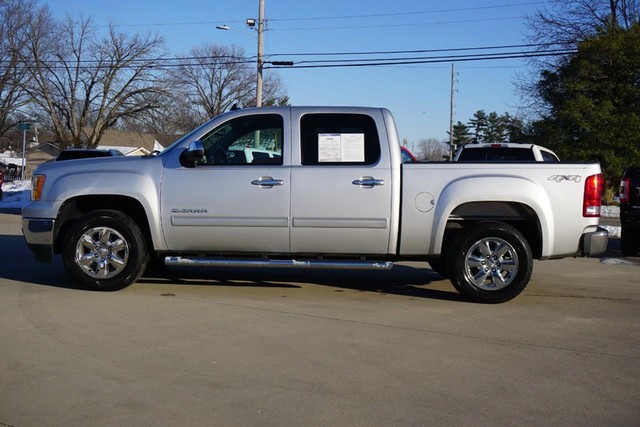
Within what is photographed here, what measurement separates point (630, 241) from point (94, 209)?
929 cm

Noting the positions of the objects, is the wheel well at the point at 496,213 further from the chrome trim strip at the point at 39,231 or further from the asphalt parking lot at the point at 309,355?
the chrome trim strip at the point at 39,231

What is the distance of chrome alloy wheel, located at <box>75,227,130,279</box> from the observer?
23.9ft

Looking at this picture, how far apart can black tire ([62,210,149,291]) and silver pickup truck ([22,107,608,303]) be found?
0.5 inches

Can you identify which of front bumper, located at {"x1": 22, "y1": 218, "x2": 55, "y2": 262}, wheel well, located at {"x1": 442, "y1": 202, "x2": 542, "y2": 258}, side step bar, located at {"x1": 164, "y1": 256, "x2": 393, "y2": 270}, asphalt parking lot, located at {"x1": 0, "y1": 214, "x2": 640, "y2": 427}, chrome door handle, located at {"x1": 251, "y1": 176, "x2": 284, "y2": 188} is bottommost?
asphalt parking lot, located at {"x1": 0, "y1": 214, "x2": 640, "y2": 427}

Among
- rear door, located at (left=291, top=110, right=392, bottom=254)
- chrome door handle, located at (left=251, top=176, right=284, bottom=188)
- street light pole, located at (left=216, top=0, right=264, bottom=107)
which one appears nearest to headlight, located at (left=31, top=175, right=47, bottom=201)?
chrome door handle, located at (left=251, top=176, right=284, bottom=188)

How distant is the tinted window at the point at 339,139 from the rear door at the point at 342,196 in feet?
0.03

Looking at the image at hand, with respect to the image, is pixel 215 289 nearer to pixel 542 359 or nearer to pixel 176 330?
pixel 176 330

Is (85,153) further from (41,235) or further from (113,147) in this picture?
(113,147)

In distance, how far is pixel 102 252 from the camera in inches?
288

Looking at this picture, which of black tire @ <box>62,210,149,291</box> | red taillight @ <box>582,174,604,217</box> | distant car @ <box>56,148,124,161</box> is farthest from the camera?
distant car @ <box>56,148,124,161</box>

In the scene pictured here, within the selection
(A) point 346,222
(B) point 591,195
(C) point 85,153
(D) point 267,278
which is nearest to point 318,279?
(D) point 267,278

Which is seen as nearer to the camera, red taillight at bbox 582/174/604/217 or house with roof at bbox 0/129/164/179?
red taillight at bbox 582/174/604/217

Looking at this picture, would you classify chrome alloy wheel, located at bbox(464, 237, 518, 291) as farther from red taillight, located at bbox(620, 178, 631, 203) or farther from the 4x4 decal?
red taillight, located at bbox(620, 178, 631, 203)

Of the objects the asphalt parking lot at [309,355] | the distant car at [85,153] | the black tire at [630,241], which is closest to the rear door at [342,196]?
the asphalt parking lot at [309,355]
